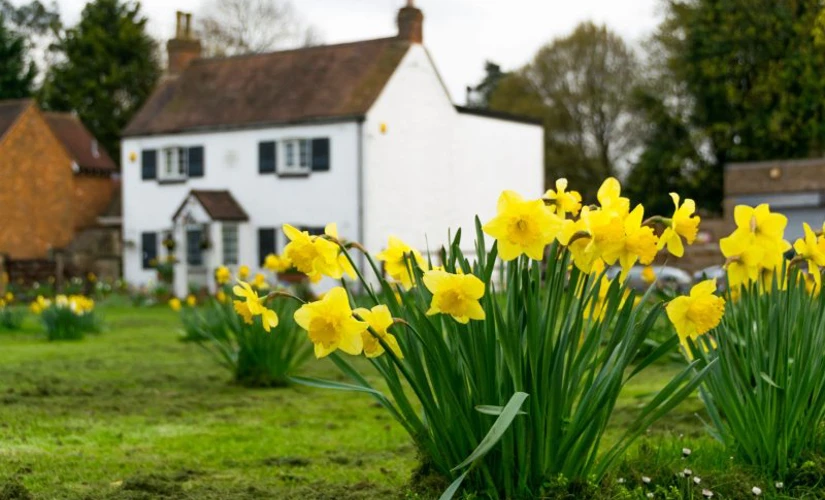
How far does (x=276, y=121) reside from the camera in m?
29.5

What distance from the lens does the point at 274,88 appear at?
30828mm

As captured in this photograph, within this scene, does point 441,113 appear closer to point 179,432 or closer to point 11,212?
point 11,212

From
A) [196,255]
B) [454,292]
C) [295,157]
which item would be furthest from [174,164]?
[454,292]

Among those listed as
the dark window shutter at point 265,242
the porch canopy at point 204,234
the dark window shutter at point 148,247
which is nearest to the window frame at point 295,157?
the dark window shutter at point 265,242

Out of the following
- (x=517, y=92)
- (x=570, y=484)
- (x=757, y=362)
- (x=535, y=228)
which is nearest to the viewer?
(x=535, y=228)

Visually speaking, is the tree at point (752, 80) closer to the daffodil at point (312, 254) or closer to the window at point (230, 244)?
the window at point (230, 244)

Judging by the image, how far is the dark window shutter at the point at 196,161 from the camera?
31406 millimetres

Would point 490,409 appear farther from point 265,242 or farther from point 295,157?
point 265,242

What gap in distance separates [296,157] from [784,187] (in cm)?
1454

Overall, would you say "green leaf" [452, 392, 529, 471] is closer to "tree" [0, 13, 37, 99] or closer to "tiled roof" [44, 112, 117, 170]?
"tiled roof" [44, 112, 117, 170]

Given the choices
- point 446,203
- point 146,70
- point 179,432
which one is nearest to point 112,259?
point 446,203

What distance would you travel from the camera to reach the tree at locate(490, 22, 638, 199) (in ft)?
139

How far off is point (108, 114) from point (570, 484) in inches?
1790

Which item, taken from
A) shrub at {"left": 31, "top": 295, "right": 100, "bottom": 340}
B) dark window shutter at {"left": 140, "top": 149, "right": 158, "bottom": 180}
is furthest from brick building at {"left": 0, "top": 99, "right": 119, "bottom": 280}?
shrub at {"left": 31, "top": 295, "right": 100, "bottom": 340}
